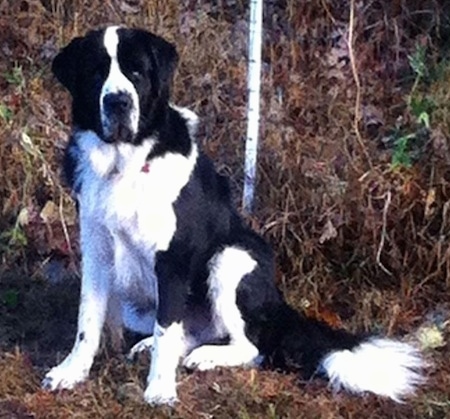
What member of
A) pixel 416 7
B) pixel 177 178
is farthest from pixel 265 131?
pixel 177 178

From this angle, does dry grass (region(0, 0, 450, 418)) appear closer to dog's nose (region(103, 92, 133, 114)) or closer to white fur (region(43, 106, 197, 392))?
white fur (region(43, 106, 197, 392))

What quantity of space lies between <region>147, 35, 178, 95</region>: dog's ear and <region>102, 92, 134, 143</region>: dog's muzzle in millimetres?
180

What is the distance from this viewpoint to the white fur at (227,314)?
4621mm

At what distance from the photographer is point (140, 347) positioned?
15.6ft

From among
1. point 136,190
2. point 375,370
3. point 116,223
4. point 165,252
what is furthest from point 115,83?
point 375,370

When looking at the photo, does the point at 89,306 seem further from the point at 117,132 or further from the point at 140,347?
the point at 117,132

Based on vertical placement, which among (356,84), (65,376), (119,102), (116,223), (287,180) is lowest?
(65,376)

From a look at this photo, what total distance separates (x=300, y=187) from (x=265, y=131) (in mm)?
539

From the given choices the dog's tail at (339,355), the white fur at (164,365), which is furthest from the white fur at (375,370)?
the white fur at (164,365)

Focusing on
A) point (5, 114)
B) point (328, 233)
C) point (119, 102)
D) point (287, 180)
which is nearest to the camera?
point (119, 102)

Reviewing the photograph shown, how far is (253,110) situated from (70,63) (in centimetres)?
170

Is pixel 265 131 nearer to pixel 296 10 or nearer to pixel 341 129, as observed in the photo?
pixel 341 129

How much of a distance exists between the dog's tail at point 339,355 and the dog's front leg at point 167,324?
1.49 ft

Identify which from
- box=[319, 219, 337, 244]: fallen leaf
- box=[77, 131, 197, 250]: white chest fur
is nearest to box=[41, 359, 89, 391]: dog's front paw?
box=[77, 131, 197, 250]: white chest fur
